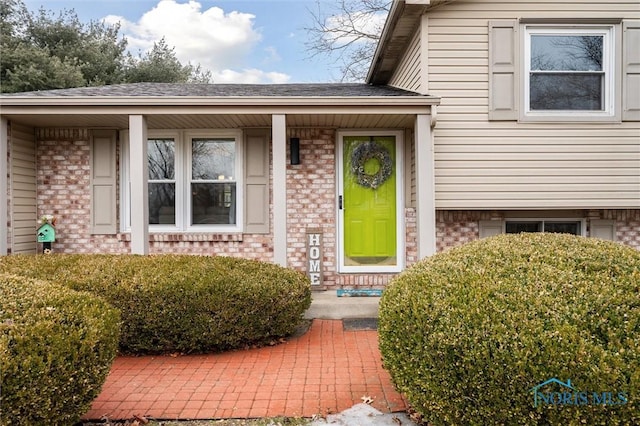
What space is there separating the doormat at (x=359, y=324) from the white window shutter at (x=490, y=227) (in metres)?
2.21

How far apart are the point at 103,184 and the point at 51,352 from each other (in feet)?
15.7

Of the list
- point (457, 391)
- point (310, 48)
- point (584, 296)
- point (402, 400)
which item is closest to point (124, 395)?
point (402, 400)

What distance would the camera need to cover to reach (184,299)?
3.74m

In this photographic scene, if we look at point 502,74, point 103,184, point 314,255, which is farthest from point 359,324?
point 103,184

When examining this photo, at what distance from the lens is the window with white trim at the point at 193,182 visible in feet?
21.0

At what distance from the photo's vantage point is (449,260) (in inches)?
112

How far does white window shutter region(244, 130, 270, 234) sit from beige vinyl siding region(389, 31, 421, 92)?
2316 millimetres

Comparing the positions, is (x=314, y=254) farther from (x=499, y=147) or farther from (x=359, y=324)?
(x=499, y=147)

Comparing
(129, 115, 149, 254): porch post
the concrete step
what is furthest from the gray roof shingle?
the concrete step

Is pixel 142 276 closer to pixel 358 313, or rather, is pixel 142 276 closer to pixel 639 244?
pixel 358 313

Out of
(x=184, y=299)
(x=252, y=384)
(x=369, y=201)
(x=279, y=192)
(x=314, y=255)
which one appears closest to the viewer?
(x=252, y=384)

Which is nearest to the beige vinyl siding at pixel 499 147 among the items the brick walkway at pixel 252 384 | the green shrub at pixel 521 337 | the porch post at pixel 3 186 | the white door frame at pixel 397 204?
the white door frame at pixel 397 204

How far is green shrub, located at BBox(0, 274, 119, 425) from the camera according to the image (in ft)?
6.53

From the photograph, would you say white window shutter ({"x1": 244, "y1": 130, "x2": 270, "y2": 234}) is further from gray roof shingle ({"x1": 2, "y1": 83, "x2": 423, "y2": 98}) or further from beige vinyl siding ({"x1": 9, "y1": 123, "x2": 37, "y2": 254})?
beige vinyl siding ({"x1": 9, "y1": 123, "x2": 37, "y2": 254})
